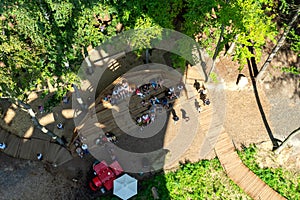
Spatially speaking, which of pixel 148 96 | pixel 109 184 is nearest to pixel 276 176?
pixel 148 96

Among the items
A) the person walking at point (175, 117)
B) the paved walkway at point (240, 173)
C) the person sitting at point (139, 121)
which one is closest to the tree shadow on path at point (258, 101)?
the paved walkway at point (240, 173)

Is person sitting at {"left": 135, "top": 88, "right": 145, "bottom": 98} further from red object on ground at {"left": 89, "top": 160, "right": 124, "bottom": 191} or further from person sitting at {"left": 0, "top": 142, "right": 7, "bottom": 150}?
person sitting at {"left": 0, "top": 142, "right": 7, "bottom": 150}

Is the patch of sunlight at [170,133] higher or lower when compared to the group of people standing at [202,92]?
lower

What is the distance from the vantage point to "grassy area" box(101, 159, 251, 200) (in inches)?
784

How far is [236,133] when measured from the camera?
22.1 m

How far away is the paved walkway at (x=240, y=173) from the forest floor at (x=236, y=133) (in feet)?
2.99

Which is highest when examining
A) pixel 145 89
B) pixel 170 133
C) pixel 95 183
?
pixel 145 89

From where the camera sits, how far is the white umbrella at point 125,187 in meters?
19.1

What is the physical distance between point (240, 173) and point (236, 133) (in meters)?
2.75

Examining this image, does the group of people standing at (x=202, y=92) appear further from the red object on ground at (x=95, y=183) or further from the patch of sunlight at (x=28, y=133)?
the patch of sunlight at (x=28, y=133)

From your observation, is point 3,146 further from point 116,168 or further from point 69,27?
point 69,27

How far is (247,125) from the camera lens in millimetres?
22438

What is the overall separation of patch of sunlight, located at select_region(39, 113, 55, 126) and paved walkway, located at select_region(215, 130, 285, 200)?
431 inches

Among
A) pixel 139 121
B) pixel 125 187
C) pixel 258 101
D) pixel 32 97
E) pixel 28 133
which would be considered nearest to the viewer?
pixel 125 187
